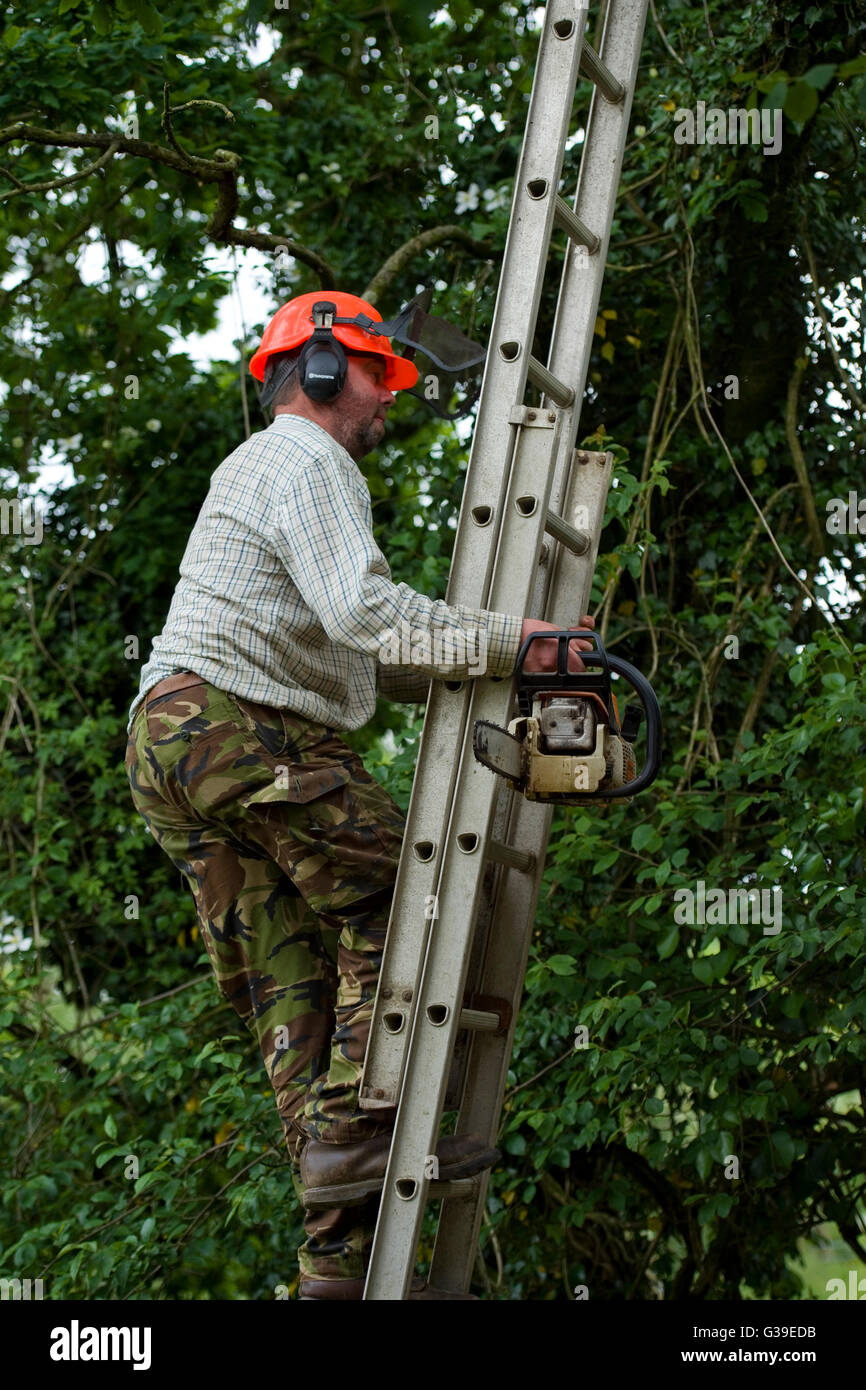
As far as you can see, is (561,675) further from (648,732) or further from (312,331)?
(312,331)

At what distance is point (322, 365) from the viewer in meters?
3.24

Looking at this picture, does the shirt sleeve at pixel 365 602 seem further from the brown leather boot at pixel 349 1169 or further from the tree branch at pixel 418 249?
the tree branch at pixel 418 249

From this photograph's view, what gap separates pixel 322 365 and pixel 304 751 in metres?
0.83

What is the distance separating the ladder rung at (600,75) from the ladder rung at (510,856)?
5.73 ft

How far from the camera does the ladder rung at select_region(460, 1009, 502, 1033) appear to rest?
3043mm

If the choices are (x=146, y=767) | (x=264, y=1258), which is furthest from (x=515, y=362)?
(x=264, y=1258)

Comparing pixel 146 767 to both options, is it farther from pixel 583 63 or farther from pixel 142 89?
pixel 142 89

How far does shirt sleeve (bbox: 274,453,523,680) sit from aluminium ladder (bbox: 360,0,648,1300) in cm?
10

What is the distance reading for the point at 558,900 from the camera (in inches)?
204

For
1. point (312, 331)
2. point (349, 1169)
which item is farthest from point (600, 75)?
point (349, 1169)

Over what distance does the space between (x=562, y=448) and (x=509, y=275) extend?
0.42 m

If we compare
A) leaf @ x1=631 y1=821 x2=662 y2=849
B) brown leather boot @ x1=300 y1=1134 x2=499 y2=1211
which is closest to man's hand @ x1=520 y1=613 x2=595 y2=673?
brown leather boot @ x1=300 y1=1134 x2=499 y2=1211

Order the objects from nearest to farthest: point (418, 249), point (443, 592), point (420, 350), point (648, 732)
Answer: point (648, 732) < point (420, 350) < point (443, 592) < point (418, 249)

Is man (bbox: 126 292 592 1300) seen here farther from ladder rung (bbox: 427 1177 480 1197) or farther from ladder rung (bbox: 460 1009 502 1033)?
ladder rung (bbox: 460 1009 502 1033)
